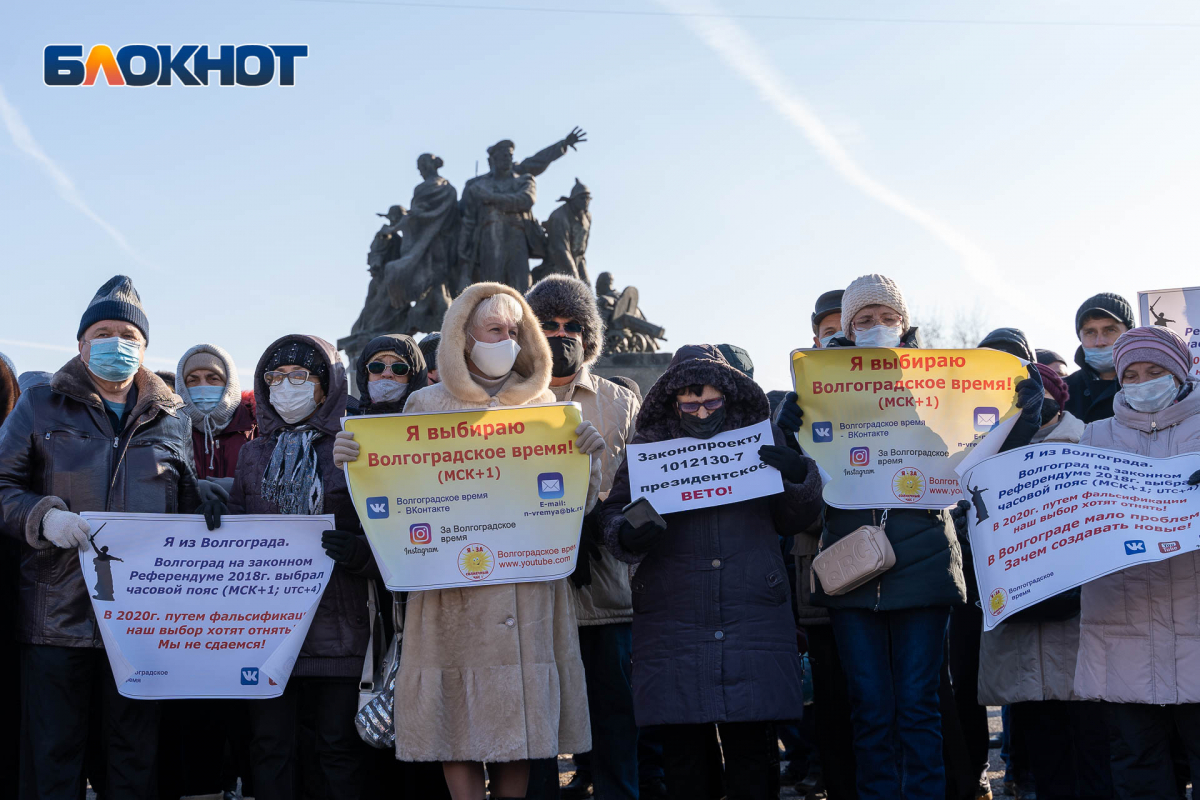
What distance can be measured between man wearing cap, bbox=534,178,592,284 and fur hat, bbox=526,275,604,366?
52.9ft

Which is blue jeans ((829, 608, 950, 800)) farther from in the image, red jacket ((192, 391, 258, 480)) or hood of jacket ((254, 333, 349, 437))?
red jacket ((192, 391, 258, 480))

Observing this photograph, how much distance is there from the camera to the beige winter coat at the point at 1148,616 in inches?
157

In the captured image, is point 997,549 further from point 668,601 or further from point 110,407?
point 110,407

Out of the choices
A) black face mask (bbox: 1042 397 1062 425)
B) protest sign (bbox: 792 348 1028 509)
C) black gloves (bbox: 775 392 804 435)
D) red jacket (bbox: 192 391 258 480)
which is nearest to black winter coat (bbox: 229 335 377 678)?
red jacket (bbox: 192 391 258 480)

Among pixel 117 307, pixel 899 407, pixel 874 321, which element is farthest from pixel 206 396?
pixel 899 407

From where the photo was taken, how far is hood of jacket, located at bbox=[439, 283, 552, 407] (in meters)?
4.47

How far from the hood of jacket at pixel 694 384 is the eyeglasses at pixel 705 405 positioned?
5 cm

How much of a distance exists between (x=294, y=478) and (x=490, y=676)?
1.15 metres

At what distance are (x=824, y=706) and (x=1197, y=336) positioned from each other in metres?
2.90

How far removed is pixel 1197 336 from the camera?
6055mm

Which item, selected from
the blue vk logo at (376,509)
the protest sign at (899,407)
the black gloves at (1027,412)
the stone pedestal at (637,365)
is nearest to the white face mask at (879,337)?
the protest sign at (899,407)

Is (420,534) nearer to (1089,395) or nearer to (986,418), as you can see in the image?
(986,418)

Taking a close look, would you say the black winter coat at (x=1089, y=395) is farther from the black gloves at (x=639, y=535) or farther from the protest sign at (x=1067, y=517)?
the black gloves at (x=639, y=535)

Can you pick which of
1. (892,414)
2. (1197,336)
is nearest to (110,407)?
(892,414)
